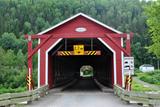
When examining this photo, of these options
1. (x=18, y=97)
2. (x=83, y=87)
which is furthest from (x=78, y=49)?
(x=18, y=97)

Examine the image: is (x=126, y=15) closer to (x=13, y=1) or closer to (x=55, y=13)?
(x=55, y=13)

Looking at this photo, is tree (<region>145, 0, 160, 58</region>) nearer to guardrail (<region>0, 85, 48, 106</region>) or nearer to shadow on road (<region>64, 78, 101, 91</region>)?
shadow on road (<region>64, 78, 101, 91</region>)

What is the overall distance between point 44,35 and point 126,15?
136 meters

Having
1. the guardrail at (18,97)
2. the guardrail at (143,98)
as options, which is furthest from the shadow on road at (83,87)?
the guardrail at (143,98)

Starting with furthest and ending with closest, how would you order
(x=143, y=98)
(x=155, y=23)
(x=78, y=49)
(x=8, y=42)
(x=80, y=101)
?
(x=8, y=42)
(x=155, y=23)
(x=78, y=49)
(x=80, y=101)
(x=143, y=98)

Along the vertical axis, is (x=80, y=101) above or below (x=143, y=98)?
below

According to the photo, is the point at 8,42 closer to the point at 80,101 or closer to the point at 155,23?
the point at 155,23

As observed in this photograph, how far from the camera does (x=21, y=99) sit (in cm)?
1648

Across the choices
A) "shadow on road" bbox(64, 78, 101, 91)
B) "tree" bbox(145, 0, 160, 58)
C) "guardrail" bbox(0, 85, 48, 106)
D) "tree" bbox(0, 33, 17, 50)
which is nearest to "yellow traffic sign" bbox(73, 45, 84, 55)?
"shadow on road" bbox(64, 78, 101, 91)

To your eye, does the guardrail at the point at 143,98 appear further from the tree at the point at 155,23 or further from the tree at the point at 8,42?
the tree at the point at 8,42

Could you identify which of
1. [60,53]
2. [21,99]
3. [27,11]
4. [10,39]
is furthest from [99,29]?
[27,11]

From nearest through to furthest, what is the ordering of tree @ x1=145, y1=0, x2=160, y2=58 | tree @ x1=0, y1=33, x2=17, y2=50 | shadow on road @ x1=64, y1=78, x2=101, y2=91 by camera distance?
tree @ x1=145, y1=0, x2=160, y2=58 → shadow on road @ x1=64, y1=78, x2=101, y2=91 → tree @ x1=0, y1=33, x2=17, y2=50

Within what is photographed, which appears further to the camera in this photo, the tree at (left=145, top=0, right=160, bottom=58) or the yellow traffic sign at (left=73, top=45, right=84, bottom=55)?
the tree at (left=145, top=0, right=160, bottom=58)

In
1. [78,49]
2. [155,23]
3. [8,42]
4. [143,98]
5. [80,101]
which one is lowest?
[80,101]
